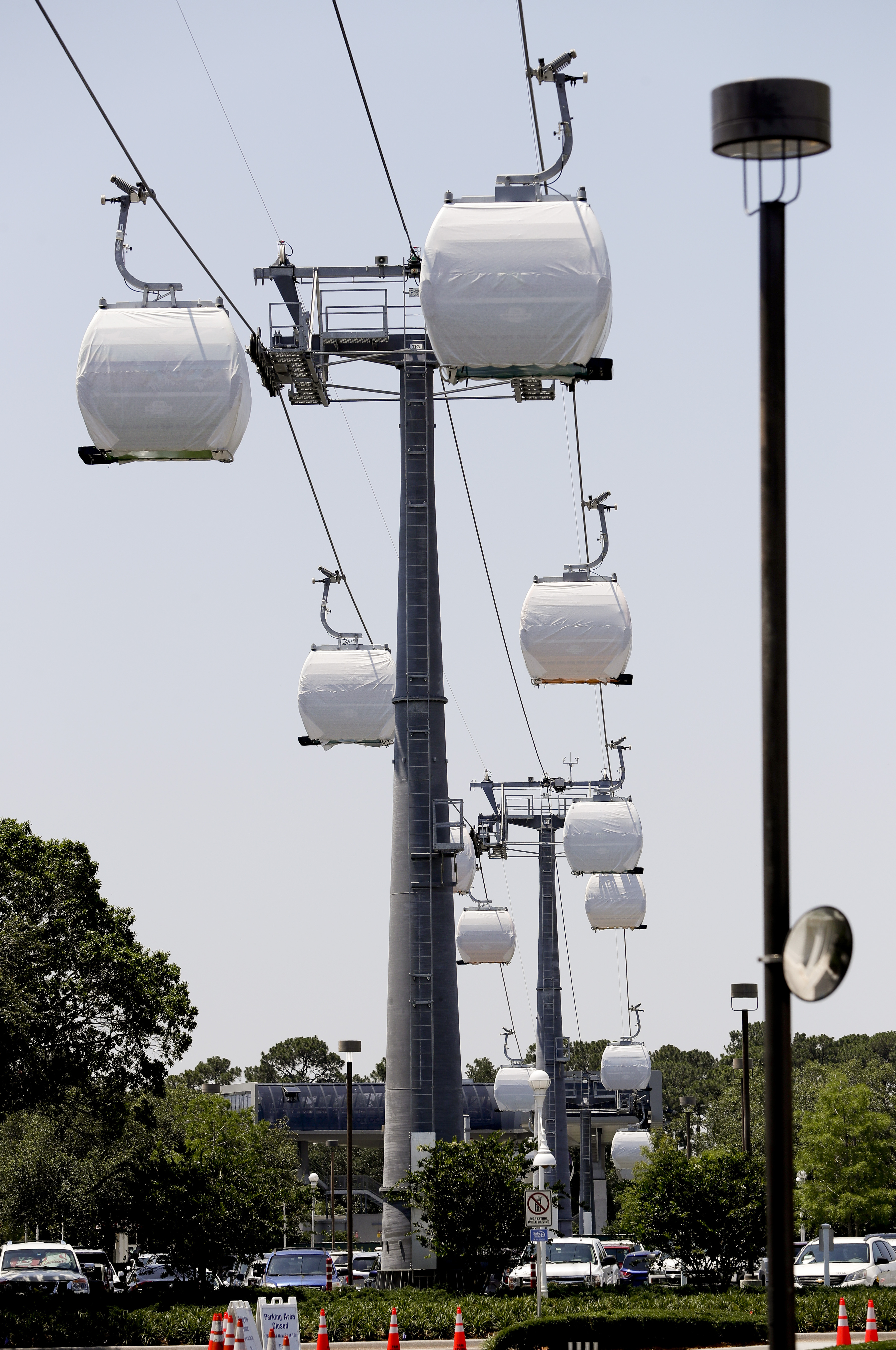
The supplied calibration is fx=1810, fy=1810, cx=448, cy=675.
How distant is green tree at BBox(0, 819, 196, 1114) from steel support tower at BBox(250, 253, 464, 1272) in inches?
369

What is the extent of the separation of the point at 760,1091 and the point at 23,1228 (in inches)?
2466

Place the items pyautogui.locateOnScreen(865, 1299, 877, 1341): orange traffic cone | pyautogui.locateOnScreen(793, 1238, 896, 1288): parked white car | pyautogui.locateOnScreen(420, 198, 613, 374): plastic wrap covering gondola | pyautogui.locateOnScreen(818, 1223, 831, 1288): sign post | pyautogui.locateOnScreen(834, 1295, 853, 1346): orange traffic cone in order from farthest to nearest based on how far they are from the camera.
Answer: pyautogui.locateOnScreen(793, 1238, 896, 1288): parked white car < pyautogui.locateOnScreen(818, 1223, 831, 1288): sign post < pyautogui.locateOnScreen(865, 1299, 877, 1341): orange traffic cone < pyautogui.locateOnScreen(834, 1295, 853, 1346): orange traffic cone < pyautogui.locateOnScreen(420, 198, 613, 374): plastic wrap covering gondola

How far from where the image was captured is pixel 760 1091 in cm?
11394

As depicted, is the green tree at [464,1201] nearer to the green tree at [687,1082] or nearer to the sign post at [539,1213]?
the sign post at [539,1213]

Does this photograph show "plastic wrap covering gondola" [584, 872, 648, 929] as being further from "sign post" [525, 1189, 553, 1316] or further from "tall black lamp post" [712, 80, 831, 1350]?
"tall black lamp post" [712, 80, 831, 1350]

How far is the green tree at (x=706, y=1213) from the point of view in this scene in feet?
107

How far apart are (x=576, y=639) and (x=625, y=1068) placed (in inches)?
1732

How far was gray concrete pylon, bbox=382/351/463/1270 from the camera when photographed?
27.6m

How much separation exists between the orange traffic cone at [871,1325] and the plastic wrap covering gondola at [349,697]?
37.0ft

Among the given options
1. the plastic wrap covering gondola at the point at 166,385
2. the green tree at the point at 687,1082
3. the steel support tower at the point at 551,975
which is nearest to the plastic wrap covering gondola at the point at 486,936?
the steel support tower at the point at 551,975

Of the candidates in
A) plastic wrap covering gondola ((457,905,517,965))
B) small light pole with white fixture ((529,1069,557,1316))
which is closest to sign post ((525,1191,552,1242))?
small light pole with white fixture ((529,1069,557,1316))

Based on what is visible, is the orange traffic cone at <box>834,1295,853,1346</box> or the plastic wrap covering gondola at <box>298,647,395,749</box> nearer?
the orange traffic cone at <box>834,1295,853,1346</box>

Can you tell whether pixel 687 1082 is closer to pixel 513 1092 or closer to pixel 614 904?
pixel 513 1092

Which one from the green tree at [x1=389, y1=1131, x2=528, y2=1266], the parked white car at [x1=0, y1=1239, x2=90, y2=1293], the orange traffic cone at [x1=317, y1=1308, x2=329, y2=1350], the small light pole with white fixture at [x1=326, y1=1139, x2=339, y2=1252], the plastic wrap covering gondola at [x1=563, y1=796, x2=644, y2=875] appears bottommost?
the small light pole with white fixture at [x1=326, y1=1139, x2=339, y2=1252]
